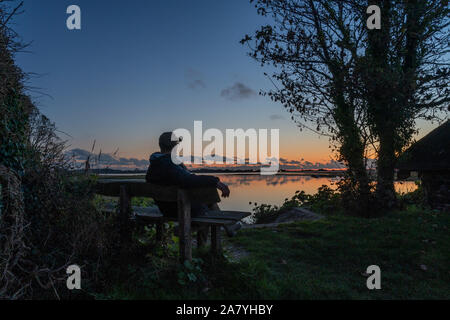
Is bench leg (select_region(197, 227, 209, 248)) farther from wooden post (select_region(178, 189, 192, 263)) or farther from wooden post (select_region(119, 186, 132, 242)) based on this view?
wooden post (select_region(119, 186, 132, 242))

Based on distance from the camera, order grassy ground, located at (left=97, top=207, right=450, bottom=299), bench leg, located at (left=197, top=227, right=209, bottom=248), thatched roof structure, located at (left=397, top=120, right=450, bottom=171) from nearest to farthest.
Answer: grassy ground, located at (left=97, top=207, right=450, bottom=299)
bench leg, located at (left=197, top=227, right=209, bottom=248)
thatched roof structure, located at (left=397, top=120, right=450, bottom=171)

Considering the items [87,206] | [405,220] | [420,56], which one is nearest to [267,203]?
[405,220]

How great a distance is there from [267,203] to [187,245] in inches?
410

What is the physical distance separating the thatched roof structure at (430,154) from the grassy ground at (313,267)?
2.93 metres

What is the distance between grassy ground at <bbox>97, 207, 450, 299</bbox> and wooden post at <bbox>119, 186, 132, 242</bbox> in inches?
22.7

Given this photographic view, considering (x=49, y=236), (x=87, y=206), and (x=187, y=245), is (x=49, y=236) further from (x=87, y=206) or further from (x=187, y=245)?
(x=187, y=245)

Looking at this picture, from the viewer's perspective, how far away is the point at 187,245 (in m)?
4.18

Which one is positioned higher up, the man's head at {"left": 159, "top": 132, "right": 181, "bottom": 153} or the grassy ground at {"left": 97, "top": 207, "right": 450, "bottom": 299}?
the man's head at {"left": 159, "top": 132, "right": 181, "bottom": 153}

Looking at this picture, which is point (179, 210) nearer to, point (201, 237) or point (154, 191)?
point (154, 191)

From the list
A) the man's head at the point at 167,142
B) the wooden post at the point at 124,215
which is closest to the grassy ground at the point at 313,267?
the wooden post at the point at 124,215

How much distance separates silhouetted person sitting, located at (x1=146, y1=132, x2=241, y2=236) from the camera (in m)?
4.14

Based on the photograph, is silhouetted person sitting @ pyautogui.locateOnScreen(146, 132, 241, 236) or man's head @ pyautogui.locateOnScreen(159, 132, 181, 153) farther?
man's head @ pyautogui.locateOnScreen(159, 132, 181, 153)

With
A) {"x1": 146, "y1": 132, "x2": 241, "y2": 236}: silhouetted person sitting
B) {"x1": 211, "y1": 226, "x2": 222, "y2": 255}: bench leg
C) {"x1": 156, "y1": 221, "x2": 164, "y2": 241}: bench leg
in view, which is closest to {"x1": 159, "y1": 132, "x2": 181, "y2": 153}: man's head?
{"x1": 146, "y1": 132, "x2": 241, "y2": 236}: silhouetted person sitting
